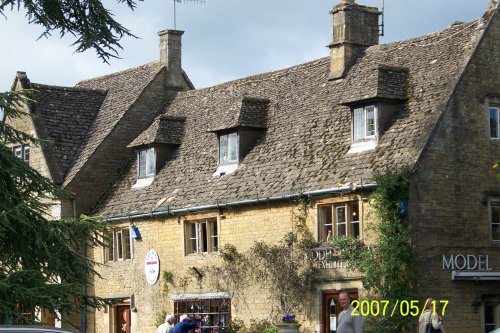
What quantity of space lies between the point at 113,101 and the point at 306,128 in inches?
503

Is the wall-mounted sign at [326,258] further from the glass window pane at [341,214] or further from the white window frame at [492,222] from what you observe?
the white window frame at [492,222]

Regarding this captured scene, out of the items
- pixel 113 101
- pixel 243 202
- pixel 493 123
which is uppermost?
pixel 113 101

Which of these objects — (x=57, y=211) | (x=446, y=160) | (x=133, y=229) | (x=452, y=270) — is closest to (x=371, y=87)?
(x=446, y=160)

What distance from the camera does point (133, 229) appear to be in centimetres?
4066

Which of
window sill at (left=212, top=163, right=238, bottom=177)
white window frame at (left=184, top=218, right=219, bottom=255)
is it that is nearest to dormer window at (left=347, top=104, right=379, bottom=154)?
window sill at (left=212, top=163, right=238, bottom=177)

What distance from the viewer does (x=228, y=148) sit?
38500mm

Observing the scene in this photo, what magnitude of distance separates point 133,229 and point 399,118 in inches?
464

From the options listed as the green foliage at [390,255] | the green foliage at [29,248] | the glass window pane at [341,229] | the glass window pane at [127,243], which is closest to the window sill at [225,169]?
the glass window pane at [127,243]

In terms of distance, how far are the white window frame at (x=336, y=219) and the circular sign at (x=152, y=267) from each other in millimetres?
8315

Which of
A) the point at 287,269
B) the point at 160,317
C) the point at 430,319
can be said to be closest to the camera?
the point at 430,319

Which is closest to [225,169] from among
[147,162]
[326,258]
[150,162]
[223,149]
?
[223,149]

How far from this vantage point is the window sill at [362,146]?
1293 inches

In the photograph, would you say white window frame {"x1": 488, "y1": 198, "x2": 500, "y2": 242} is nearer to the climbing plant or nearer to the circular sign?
the climbing plant

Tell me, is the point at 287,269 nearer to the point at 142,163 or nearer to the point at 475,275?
the point at 475,275
